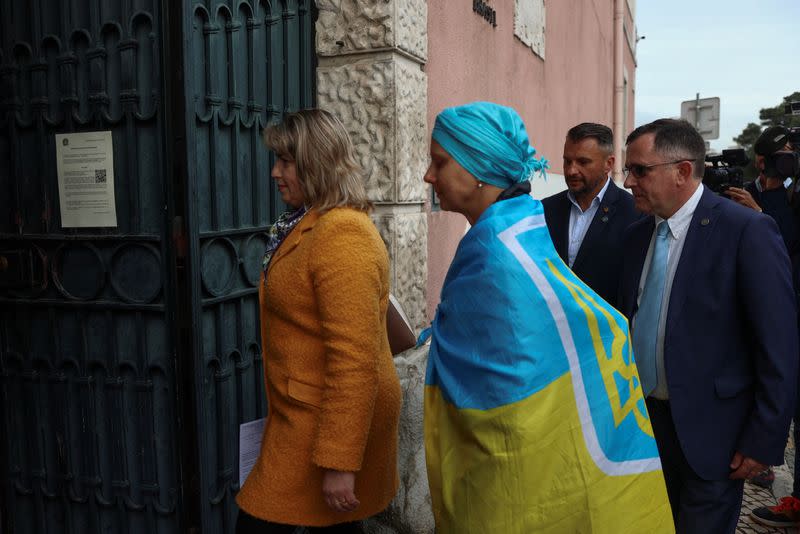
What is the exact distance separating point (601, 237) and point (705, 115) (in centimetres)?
1155

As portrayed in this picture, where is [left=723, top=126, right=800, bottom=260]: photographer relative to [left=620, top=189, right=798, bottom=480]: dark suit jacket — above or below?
above

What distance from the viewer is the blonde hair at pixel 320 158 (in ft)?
6.86

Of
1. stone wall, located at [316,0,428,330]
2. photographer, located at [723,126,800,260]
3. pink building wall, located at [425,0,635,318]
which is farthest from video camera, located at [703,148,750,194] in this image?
stone wall, located at [316,0,428,330]

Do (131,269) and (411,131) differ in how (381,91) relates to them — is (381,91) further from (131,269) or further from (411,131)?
(131,269)

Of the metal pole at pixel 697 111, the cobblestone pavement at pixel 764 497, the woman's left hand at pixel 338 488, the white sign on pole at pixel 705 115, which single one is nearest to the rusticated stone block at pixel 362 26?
the woman's left hand at pixel 338 488

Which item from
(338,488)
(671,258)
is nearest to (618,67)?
(671,258)

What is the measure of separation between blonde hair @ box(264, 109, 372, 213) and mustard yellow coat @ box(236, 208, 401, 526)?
0.05 m

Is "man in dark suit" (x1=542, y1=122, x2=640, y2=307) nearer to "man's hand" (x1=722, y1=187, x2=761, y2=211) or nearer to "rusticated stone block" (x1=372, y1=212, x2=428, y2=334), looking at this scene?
"man's hand" (x1=722, y1=187, x2=761, y2=211)

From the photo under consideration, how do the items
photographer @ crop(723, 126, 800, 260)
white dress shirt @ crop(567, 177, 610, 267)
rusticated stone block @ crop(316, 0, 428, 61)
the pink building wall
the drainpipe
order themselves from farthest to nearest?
the drainpipe
photographer @ crop(723, 126, 800, 260)
the pink building wall
white dress shirt @ crop(567, 177, 610, 267)
rusticated stone block @ crop(316, 0, 428, 61)

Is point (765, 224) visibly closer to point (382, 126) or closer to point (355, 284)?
point (355, 284)

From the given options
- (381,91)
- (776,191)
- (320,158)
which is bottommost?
(776,191)

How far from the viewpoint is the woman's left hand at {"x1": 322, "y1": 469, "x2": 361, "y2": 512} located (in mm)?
1948

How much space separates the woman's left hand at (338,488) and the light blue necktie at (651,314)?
3.45 ft

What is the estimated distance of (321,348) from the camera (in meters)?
2.03
